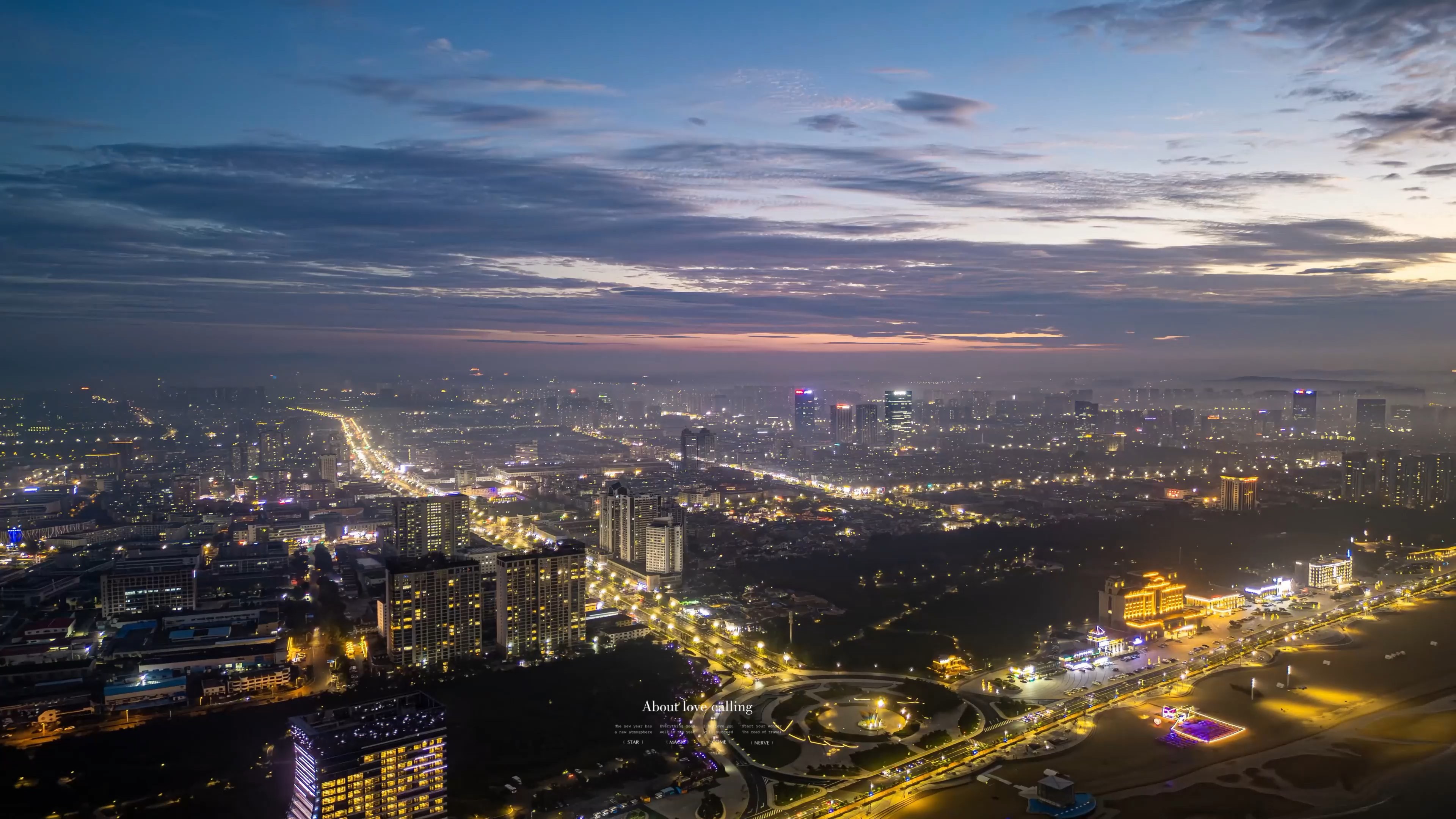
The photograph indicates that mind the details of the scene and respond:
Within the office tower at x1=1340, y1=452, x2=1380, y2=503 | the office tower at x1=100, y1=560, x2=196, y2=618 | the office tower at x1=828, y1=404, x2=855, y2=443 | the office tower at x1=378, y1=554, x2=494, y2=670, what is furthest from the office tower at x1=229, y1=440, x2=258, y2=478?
the office tower at x1=1340, y1=452, x2=1380, y2=503

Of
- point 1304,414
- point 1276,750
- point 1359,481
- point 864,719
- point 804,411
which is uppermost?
point 1304,414

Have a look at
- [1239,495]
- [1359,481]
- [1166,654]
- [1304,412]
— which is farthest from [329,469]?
[1304,412]

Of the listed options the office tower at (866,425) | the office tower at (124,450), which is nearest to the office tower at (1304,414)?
the office tower at (866,425)

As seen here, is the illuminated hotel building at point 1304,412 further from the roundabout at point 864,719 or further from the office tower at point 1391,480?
the roundabout at point 864,719

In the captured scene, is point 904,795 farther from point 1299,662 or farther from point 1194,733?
point 1299,662

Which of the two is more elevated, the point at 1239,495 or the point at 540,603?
the point at 1239,495

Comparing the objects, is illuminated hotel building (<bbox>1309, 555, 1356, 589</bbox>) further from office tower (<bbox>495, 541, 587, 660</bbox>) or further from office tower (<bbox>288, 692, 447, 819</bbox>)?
office tower (<bbox>288, 692, 447, 819</bbox>)

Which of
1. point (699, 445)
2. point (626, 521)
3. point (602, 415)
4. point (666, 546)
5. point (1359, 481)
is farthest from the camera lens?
point (602, 415)

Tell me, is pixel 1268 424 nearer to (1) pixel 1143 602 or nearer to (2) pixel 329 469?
(1) pixel 1143 602

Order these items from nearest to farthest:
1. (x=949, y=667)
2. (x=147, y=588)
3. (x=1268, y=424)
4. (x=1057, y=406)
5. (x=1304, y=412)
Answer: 1. (x=949, y=667)
2. (x=147, y=588)
3. (x=1268, y=424)
4. (x=1304, y=412)
5. (x=1057, y=406)
